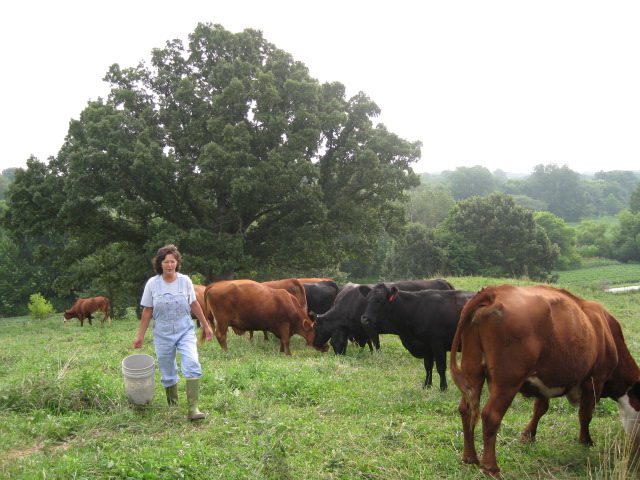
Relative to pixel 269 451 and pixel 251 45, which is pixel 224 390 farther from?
pixel 251 45

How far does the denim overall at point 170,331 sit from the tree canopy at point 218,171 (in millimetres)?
13869

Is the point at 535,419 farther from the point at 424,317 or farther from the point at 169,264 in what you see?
the point at 169,264

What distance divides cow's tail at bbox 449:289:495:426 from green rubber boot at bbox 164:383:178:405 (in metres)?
3.58

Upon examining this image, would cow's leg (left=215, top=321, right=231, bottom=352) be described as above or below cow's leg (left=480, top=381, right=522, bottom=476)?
below

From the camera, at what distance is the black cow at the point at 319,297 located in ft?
49.3

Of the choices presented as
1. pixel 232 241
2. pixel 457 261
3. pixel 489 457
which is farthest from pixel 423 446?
pixel 457 261

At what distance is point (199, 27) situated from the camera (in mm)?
23750

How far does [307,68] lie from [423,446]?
22.3 m

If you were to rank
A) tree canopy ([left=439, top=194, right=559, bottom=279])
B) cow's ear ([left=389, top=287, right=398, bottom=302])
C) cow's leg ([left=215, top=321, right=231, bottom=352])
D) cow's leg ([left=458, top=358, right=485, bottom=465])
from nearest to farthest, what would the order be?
cow's leg ([left=458, top=358, right=485, bottom=465]) → cow's ear ([left=389, top=287, right=398, bottom=302]) → cow's leg ([left=215, top=321, right=231, bottom=352]) → tree canopy ([left=439, top=194, right=559, bottom=279])

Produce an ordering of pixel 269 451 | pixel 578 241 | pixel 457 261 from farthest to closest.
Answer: pixel 578 241 < pixel 457 261 < pixel 269 451

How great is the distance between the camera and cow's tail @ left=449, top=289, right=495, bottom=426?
15.3 feet

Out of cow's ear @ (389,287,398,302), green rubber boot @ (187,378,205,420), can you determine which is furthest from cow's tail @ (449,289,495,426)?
cow's ear @ (389,287,398,302)

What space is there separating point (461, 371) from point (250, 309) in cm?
726

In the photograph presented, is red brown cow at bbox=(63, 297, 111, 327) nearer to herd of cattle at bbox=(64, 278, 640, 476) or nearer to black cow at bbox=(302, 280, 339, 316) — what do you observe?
black cow at bbox=(302, 280, 339, 316)
